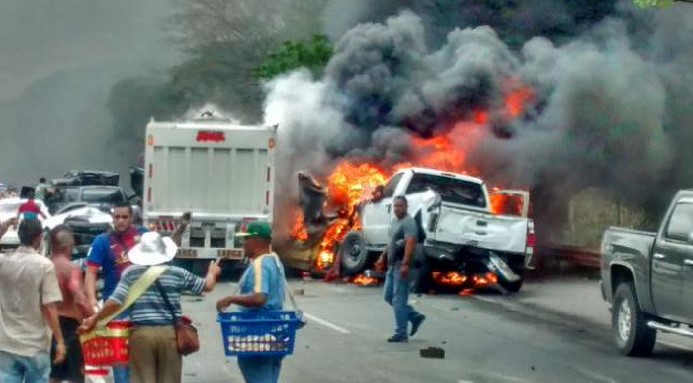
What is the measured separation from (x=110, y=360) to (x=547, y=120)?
23315 millimetres

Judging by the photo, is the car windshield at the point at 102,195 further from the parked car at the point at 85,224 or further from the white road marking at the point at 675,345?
the white road marking at the point at 675,345

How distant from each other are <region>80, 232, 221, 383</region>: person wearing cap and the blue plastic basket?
36cm

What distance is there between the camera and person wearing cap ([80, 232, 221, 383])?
8.48m

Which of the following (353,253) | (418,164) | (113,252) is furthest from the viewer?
(418,164)

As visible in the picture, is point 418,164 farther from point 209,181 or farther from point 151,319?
point 151,319

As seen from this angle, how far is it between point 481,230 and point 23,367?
14.2m

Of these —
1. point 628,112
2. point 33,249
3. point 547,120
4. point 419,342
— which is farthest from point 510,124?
point 33,249

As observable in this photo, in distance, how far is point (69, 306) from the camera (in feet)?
34.1

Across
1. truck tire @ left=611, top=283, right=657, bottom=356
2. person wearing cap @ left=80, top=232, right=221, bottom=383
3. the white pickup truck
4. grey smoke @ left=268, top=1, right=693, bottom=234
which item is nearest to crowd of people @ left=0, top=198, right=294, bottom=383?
person wearing cap @ left=80, top=232, right=221, bottom=383

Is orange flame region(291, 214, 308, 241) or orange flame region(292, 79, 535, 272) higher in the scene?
orange flame region(292, 79, 535, 272)

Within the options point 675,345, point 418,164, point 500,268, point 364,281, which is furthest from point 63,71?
point 675,345

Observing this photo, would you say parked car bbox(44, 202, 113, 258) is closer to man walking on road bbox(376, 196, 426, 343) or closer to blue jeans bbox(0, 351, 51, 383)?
man walking on road bbox(376, 196, 426, 343)

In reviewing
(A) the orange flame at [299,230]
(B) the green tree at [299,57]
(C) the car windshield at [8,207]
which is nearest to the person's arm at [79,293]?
(A) the orange flame at [299,230]

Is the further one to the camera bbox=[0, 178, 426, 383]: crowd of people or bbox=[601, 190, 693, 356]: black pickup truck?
bbox=[601, 190, 693, 356]: black pickup truck
